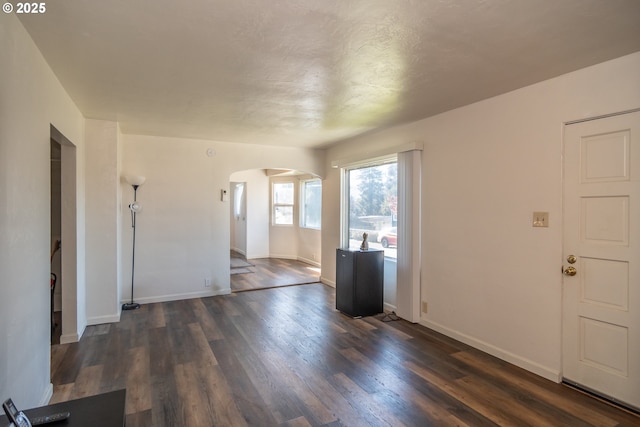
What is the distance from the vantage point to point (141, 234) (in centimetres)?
483

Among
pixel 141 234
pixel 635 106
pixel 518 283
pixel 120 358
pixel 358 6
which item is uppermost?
pixel 358 6

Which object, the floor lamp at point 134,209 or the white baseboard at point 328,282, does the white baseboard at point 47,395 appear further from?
the white baseboard at point 328,282

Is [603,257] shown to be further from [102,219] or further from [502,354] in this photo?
[102,219]

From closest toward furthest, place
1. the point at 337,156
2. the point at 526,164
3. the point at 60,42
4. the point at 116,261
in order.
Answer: the point at 60,42 → the point at 526,164 → the point at 116,261 → the point at 337,156

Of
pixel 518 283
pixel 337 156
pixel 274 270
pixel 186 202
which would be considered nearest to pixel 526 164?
pixel 518 283

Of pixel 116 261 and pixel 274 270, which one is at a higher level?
pixel 116 261

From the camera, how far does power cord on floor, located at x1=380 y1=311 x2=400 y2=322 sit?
4.20 meters

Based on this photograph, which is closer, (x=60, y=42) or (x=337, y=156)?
(x=60, y=42)

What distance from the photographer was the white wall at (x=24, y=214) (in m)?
1.69

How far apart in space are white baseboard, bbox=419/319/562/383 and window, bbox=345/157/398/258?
1.28 metres

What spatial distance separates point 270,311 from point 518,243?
3075 millimetres

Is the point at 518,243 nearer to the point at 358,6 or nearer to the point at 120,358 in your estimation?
the point at 358,6

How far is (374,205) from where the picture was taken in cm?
511

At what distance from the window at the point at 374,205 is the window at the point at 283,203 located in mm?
3658
